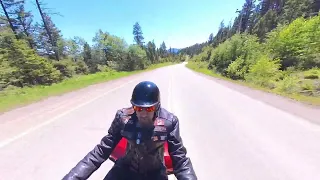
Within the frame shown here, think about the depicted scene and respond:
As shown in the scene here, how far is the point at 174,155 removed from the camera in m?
1.91

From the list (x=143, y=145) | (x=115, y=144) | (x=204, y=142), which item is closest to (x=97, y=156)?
(x=115, y=144)

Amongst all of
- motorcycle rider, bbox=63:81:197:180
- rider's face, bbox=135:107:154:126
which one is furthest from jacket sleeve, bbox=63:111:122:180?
rider's face, bbox=135:107:154:126

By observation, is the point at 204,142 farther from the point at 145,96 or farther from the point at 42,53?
the point at 42,53

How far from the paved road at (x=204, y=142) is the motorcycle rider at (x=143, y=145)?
1897 millimetres

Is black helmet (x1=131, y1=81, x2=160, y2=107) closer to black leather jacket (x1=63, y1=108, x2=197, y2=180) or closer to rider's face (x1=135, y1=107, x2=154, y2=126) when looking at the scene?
rider's face (x1=135, y1=107, x2=154, y2=126)

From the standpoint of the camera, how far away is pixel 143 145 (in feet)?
5.84

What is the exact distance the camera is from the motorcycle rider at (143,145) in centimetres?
171

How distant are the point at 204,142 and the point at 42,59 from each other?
84.8 ft

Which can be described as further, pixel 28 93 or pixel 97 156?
pixel 28 93

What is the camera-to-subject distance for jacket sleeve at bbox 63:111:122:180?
1.79 metres

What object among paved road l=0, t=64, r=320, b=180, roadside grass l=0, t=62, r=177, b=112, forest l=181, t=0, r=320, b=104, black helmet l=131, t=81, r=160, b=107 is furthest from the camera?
forest l=181, t=0, r=320, b=104

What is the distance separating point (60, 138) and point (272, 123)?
5.92 meters

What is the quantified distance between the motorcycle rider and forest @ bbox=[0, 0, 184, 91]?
19.9 m

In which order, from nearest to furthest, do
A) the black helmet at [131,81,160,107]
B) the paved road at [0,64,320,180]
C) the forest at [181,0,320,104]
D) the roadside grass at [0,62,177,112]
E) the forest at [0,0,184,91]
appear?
the black helmet at [131,81,160,107] → the paved road at [0,64,320,180] → the roadside grass at [0,62,177,112] → the forest at [181,0,320,104] → the forest at [0,0,184,91]
